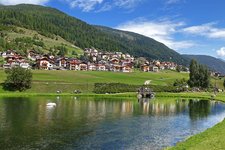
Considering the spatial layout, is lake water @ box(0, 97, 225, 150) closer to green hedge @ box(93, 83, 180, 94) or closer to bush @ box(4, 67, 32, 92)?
bush @ box(4, 67, 32, 92)

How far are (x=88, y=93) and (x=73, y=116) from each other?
78779 millimetres

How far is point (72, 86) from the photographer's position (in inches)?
7121

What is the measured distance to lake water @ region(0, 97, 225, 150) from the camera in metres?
57.2

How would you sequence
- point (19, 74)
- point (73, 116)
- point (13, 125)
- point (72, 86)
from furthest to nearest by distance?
point (72, 86)
point (19, 74)
point (73, 116)
point (13, 125)

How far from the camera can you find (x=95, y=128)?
2869 inches

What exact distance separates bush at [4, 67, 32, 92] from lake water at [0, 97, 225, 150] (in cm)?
5933

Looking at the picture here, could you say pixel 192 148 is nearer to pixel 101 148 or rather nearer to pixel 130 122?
pixel 101 148

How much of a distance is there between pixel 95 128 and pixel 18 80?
97.1 metres

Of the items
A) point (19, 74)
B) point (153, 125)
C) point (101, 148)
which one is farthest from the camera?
point (19, 74)

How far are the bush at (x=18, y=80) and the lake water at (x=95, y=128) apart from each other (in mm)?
59326

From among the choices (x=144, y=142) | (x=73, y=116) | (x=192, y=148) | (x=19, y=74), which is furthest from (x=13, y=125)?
(x=19, y=74)

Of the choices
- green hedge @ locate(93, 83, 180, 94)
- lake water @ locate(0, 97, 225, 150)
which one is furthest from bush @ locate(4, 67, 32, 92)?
lake water @ locate(0, 97, 225, 150)

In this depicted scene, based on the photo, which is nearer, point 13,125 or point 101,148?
point 101,148

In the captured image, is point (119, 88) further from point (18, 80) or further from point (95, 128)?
point (95, 128)
